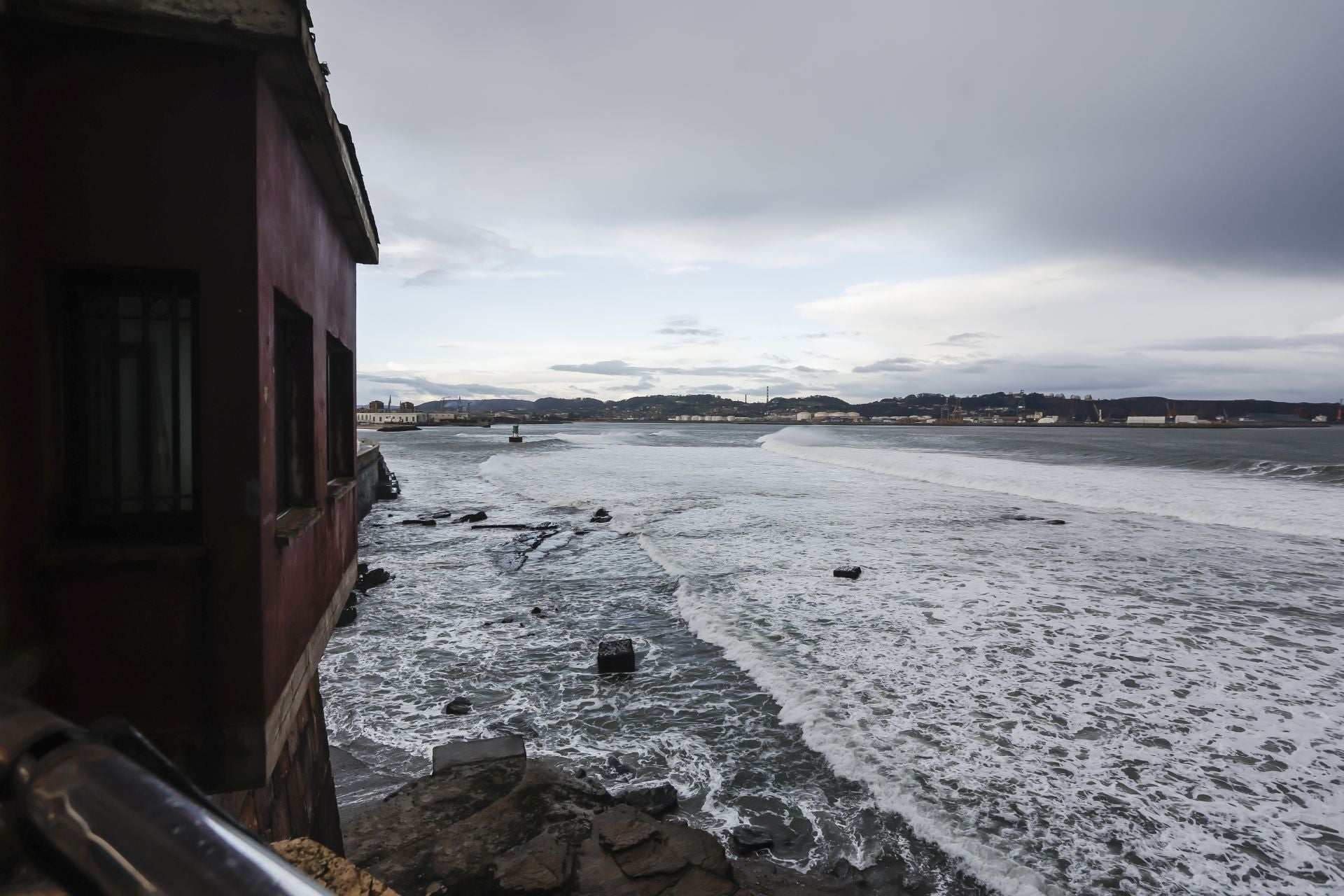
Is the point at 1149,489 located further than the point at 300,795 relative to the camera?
Yes

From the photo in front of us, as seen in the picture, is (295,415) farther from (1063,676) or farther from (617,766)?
(1063,676)

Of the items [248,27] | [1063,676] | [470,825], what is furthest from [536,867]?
[1063,676]

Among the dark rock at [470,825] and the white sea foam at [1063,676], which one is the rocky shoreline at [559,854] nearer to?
the dark rock at [470,825]

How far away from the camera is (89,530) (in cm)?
357

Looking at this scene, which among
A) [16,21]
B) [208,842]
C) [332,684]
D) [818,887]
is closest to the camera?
[208,842]

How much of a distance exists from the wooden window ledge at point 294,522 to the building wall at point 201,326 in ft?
1.39

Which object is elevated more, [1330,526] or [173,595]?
[173,595]

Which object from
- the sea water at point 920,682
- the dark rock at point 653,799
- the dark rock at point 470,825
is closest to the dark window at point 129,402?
the dark rock at point 470,825

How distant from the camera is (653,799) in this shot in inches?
238

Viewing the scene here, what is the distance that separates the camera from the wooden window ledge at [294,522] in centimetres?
415

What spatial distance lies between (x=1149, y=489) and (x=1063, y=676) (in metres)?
27.3

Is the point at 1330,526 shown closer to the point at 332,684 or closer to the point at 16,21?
the point at 332,684

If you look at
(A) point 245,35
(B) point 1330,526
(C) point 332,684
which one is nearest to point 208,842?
(A) point 245,35

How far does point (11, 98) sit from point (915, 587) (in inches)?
522
